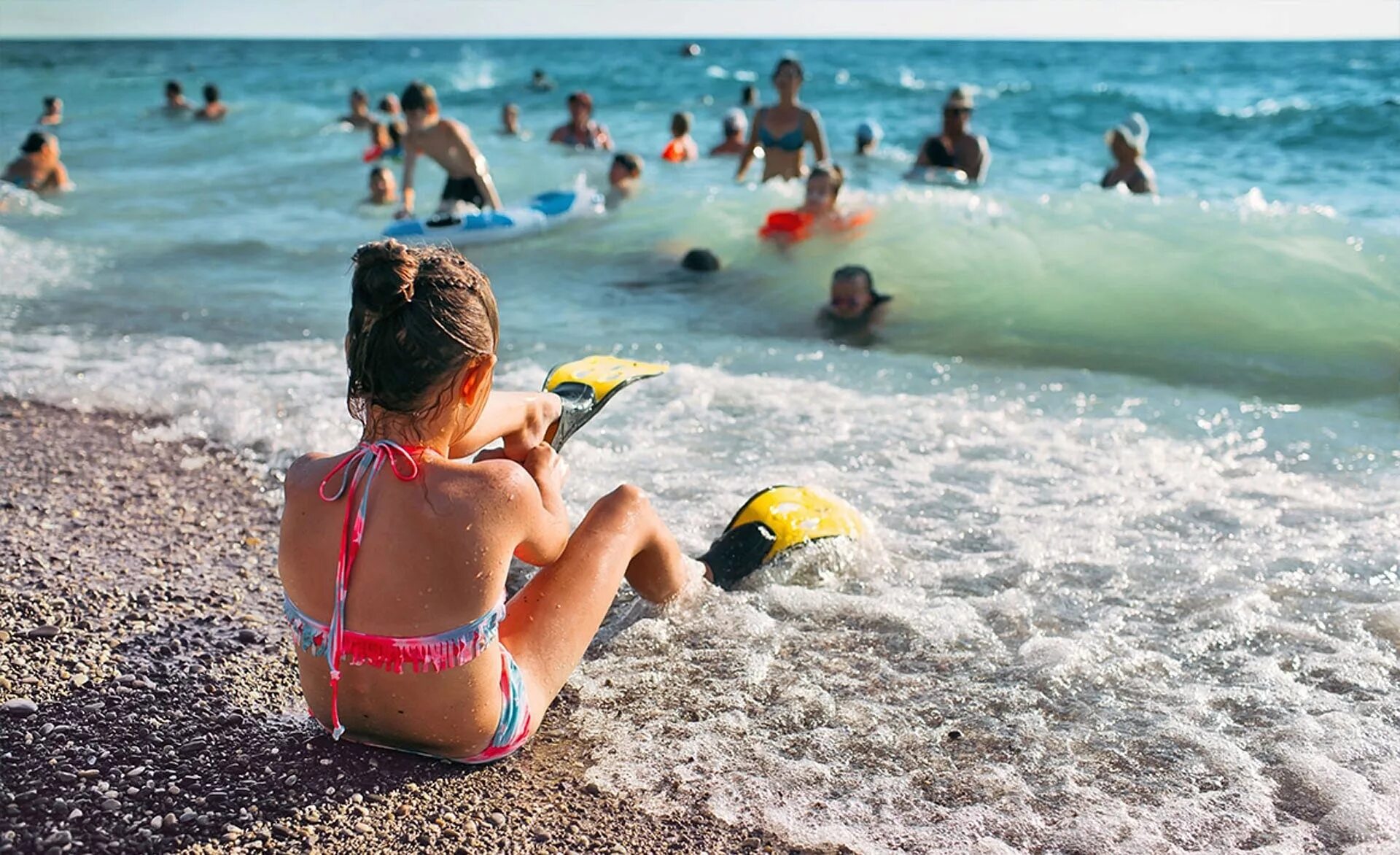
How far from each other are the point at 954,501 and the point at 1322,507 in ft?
4.43

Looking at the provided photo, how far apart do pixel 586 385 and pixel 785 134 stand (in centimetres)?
781

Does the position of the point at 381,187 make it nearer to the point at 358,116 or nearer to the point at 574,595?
the point at 358,116

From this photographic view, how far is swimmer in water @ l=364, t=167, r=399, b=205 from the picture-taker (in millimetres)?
12273

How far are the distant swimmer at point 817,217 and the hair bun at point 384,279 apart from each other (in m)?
7.00

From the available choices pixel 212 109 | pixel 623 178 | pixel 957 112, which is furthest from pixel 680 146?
pixel 212 109

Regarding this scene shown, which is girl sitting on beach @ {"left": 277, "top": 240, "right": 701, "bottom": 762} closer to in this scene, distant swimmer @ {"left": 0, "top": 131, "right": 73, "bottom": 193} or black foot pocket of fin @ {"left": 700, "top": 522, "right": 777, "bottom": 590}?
black foot pocket of fin @ {"left": 700, "top": 522, "right": 777, "bottom": 590}

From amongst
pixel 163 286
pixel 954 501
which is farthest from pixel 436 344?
pixel 163 286

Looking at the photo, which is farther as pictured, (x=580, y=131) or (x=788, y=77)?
(x=580, y=131)

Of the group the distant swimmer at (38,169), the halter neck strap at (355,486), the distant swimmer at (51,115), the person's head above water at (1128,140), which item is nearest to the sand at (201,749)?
the halter neck strap at (355,486)

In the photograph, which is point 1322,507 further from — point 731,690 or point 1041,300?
point 1041,300

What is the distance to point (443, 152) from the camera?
1002cm

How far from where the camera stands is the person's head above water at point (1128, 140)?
1120cm

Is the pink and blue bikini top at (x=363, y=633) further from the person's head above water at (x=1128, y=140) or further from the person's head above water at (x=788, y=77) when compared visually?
the person's head above water at (x=1128, y=140)

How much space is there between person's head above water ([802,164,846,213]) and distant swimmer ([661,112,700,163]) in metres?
5.92
